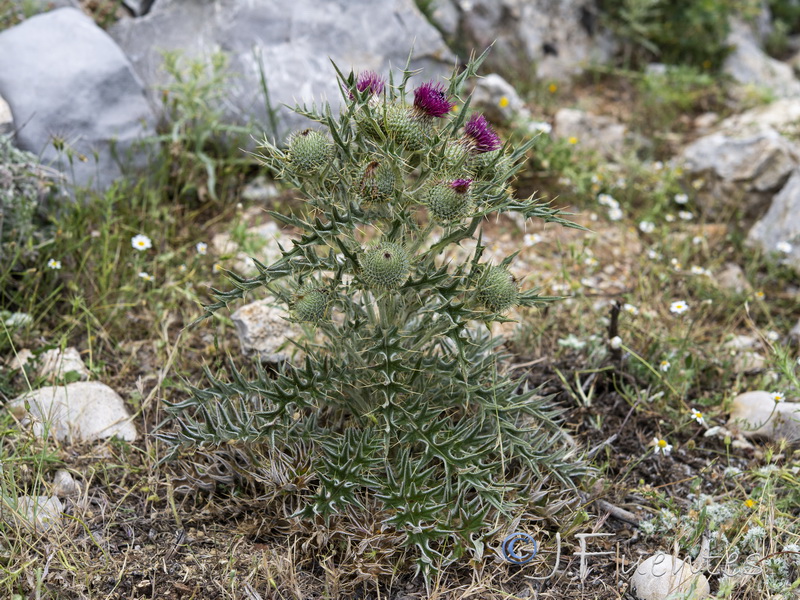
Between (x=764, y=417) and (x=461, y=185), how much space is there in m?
2.02

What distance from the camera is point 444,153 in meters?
2.47

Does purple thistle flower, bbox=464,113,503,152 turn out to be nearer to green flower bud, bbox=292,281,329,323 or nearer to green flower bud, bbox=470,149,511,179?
green flower bud, bbox=470,149,511,179

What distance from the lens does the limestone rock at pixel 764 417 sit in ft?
10.9

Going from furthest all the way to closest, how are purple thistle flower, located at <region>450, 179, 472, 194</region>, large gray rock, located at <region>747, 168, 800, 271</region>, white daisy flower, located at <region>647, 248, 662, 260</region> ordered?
large gray rock, located at <region>747, 168, 800, 271</region> < white daisy flower, located at <region>647, 248, 662, 260</region> < purple thistle flower, located at <region>450, 179, 472, 194</region>

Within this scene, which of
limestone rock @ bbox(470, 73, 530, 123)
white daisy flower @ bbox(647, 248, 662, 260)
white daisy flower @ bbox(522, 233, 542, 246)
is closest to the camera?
white daisy flower @ bbox(522, 233, 542, 246)

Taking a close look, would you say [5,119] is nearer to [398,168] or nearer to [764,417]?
[398,168]

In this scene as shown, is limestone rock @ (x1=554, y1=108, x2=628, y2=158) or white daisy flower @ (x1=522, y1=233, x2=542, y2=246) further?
limestone rock @ (x1=554, y1=108, x2=628, y2=158)

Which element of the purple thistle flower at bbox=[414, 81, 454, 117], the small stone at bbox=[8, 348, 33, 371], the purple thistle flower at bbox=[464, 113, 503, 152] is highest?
the purple thistle flower at bbox=[414, 81, 454, 117]

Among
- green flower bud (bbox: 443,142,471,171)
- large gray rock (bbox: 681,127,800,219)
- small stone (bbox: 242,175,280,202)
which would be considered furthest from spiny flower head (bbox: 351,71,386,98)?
large gray rock (bbox: 681,127,800,219)

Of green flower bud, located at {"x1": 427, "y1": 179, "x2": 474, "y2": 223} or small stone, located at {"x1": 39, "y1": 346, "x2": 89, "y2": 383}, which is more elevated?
green flower bud, located at {"x1": 427, "y1": 179, "x2": 474, "y2": 223}

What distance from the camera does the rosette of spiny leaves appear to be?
244cm

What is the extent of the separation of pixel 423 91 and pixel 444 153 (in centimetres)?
21

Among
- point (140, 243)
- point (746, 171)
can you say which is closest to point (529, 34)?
point (746, 171)

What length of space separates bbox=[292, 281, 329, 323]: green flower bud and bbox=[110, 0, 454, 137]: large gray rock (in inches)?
99.6
